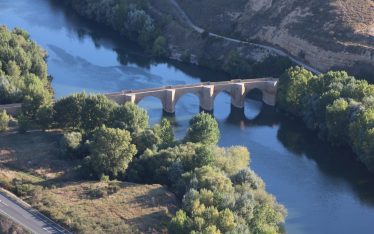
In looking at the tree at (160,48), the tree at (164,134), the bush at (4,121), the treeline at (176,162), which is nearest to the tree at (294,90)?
the treeline at (176,162)

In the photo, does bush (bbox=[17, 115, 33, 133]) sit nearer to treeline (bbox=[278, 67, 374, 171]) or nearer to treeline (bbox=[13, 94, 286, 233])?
treeline (bbox=[13, 94, 286, 233])

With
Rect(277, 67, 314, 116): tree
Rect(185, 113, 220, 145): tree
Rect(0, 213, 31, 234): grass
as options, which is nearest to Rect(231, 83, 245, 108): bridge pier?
Rect(277, 67, 314, 116): tree

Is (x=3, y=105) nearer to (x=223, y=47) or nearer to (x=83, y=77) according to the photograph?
(x=83, y=77)

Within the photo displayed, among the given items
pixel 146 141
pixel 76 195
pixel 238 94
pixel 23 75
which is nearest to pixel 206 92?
pixel 238 94

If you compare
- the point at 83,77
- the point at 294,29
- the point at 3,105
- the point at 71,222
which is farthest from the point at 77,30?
the point at 71,222

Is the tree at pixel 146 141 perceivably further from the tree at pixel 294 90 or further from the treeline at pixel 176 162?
the tree at pixel 294 90

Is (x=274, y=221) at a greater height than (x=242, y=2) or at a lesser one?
lesser
